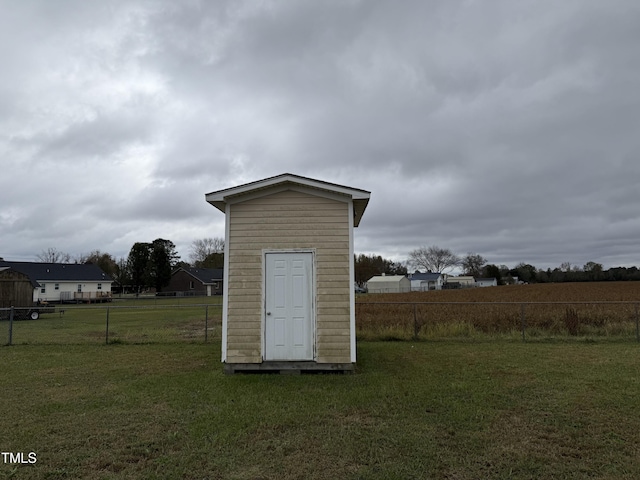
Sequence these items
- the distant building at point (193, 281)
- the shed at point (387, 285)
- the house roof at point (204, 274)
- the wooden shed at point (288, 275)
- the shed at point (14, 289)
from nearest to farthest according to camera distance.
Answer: the wooden shed at point (288, 275), the shed at point (14, 289), the distant building at point (193, 281), the house roof at point (204, 274), the shed at point (387, 285)

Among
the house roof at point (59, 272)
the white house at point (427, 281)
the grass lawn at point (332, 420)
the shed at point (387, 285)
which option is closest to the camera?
the grass lawn at point (332, 420)

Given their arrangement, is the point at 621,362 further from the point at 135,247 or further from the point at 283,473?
the point at 135,247

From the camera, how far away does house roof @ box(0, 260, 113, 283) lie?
43.5 meters

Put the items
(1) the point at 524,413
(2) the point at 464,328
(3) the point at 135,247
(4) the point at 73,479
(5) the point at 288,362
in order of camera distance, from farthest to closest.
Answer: (3) the point at 135,247, (2) the point at 464,328, (5) the point at 288,362, (1) the point at 524,413, (4) the point at 73,479

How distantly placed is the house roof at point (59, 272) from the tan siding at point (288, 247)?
4333 centimetres

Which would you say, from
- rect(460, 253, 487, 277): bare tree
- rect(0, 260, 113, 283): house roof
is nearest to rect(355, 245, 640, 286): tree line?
rect(460, 253, 487, 277): bare tree

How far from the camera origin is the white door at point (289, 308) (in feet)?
24.9

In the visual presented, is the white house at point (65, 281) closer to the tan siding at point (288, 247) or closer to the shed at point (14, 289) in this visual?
the shed at point (14, 289)

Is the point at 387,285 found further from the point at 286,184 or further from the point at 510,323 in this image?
the point at 286,184

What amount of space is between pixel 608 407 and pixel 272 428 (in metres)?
4.36

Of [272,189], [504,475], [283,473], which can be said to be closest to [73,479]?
[283,473]

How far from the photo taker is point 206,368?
828 centimetres

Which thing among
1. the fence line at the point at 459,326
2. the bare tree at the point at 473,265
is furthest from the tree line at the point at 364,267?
the fence line at the point at 459,326

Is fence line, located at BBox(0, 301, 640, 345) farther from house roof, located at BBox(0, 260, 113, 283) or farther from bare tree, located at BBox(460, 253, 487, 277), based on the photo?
bare tree, located at BBox(460, 253, 487, 277)
